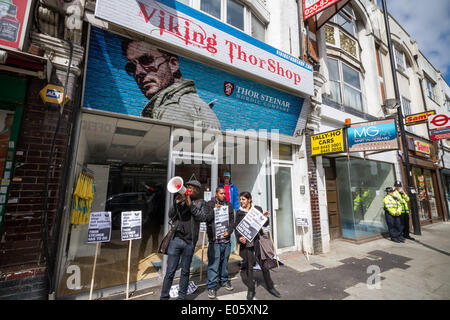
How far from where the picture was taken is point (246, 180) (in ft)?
23.1

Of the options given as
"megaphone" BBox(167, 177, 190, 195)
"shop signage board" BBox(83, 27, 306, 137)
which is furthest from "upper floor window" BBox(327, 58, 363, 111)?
"megaphone" BBox(167, 177, 190, 195)

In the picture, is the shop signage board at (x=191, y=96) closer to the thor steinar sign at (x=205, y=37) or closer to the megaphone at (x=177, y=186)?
the thor steinar sign at (x=205, y=37)

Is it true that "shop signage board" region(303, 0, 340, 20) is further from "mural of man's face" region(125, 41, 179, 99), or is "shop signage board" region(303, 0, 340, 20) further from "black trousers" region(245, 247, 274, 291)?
"black trousers" region(245, 247, 274, 291)

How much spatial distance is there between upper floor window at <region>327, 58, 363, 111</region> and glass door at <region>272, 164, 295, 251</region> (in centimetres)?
411

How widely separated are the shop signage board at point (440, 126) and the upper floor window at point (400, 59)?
13.2ft

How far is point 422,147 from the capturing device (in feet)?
40.4

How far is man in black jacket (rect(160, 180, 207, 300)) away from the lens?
3096 millimetres

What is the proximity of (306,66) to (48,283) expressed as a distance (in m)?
8.29

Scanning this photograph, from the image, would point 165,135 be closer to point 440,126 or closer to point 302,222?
point 302,222

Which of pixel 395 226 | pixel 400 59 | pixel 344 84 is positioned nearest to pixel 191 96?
pixel 344 84

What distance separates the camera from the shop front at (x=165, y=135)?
→ 3875 millimetres

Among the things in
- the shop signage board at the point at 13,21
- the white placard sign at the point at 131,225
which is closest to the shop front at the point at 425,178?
the white placard sign at the point at 131,225

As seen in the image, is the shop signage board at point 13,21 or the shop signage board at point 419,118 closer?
the shop signage board at point 13,21

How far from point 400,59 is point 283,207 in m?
Answer: 15.2
